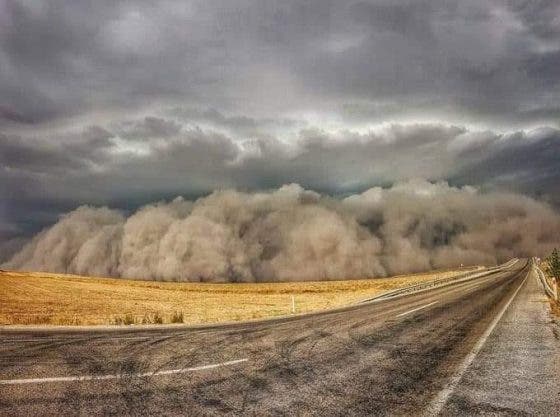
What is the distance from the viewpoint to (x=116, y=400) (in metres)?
5.34

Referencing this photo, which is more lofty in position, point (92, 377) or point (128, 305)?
point (92, 377)

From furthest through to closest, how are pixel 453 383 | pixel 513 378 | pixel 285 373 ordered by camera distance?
pixel 285 373, pixel 513 378, pixel 453 383

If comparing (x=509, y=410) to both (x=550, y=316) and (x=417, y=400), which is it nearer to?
(x=417, y=400)

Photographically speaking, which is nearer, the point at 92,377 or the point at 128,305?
the point at 92,377

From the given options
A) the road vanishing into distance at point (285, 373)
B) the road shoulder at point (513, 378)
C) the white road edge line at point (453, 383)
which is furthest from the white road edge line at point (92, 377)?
the road shoulder at point (513, 378)

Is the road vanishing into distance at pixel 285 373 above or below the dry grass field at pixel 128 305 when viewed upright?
above

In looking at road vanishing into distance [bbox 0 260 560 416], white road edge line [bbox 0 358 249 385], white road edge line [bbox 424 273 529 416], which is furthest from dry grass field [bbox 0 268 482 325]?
white road edge line [bbox 424 273 529 416]

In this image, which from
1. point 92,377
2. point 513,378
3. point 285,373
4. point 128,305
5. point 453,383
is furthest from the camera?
point 128,305

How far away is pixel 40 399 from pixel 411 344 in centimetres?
762

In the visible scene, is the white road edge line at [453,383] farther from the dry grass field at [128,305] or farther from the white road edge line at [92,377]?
the dry grass field at [128,305]

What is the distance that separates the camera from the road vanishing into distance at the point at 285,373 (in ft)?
17.1

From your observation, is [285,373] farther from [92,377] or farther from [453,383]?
[92,377]

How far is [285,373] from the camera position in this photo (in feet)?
22.8

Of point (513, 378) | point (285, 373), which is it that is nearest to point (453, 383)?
point (513, 378)
